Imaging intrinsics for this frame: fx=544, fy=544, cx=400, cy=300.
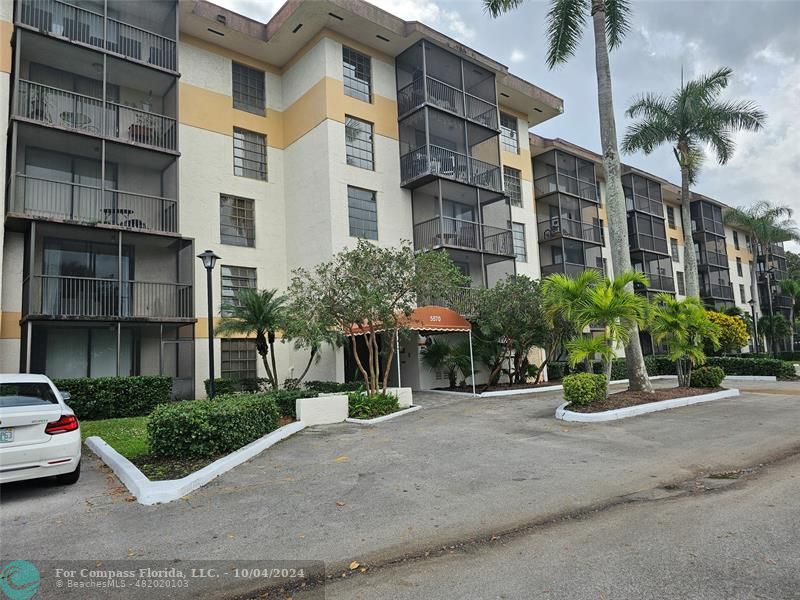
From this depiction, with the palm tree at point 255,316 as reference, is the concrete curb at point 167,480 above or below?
below

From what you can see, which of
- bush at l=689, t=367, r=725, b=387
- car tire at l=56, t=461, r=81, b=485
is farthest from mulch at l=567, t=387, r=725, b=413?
car tire at l=56, t=461, r=81, b=485

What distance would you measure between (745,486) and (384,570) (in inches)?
186

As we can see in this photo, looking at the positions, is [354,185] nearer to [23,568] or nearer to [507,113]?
[507,113]

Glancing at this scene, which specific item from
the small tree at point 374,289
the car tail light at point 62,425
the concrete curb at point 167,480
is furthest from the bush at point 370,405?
the car tail light at point 62,425

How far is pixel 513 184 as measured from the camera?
27.7 meters

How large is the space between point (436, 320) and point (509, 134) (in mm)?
14804

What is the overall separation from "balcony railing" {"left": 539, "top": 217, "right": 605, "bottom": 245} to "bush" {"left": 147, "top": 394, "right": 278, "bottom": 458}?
23.4m

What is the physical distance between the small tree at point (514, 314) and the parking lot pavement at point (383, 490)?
7114 mm

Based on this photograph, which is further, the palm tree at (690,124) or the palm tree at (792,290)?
the palm tree at (792,290)

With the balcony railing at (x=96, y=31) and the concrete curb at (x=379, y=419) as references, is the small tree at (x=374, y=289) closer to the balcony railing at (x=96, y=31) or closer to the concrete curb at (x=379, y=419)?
the concrete curb at (x=379, y=419)

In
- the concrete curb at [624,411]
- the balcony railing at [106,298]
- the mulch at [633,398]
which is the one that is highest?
the balcony railing at [106,298]

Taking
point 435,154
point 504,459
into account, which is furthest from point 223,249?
point 504,459

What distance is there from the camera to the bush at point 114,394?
14297 millimetres

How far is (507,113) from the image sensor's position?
91.6 feet
